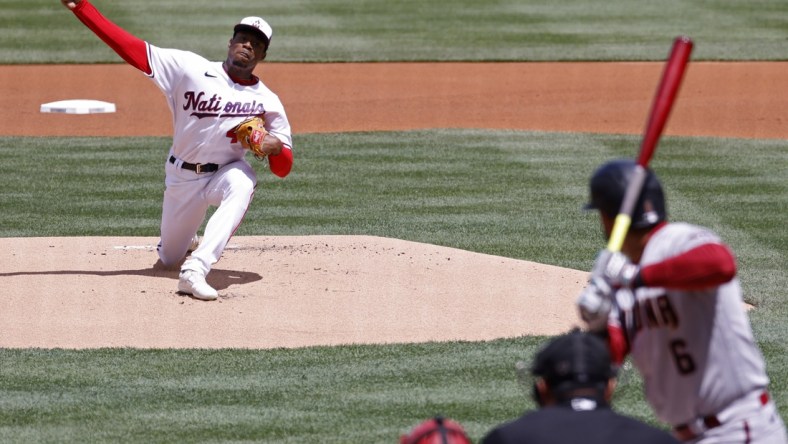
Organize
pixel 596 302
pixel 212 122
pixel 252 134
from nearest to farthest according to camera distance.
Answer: pixel 596 302 → pixel 252 134 → pixel 212 122

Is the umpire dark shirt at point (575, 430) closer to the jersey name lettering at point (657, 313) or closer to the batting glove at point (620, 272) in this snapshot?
the batting glove at point (620, 272)

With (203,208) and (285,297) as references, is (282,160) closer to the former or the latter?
(203,208)

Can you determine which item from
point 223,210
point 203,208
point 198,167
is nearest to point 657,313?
point 223,210

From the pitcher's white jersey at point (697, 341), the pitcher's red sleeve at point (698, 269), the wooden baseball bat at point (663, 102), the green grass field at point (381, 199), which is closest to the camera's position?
the pitcher's red sleeve at point (698, 269)

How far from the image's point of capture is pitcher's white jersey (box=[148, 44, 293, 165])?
9.58 meters

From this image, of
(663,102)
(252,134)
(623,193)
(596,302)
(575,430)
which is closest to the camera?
(575,430)

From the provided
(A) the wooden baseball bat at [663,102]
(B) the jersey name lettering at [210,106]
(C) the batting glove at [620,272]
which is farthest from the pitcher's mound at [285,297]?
(C) the batting glove at [620,272]

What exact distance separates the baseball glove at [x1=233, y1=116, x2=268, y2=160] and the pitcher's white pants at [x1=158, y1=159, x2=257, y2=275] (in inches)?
12.6

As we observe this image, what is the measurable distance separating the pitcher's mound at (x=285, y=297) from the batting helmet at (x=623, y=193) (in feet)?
14.6

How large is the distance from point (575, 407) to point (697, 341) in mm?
821

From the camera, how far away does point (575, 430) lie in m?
3.53

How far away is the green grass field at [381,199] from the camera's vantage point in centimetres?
727

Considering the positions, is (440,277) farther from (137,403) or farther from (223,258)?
(137,403)

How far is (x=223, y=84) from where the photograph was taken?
9.66 metres
